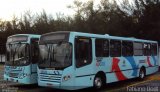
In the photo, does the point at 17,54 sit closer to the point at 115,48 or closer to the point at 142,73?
the point at 115,48

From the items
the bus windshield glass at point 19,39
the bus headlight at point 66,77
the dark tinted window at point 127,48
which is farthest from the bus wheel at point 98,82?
the bus windshield glass at point 19,39

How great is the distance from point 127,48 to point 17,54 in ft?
21.9

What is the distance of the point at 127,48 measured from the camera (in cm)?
1934

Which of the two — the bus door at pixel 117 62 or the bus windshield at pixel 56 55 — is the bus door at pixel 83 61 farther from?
the bus door at pixel 117 62

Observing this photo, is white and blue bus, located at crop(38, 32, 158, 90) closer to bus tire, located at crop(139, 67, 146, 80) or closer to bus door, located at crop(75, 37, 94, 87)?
bus door, located at crop(75, 37, 94, 87)

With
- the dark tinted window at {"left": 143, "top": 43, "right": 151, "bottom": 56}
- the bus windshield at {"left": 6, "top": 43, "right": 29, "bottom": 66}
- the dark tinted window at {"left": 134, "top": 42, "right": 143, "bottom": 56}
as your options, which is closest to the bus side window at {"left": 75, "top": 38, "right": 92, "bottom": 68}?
the bus windshield at {"left": 6, "top": 43, "right": 29, "bottom": 66}

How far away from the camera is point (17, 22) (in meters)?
57.5

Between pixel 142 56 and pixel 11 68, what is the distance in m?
8.99

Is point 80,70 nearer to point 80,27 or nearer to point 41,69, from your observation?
point 41,69

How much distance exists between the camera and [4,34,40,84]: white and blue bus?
1662cm

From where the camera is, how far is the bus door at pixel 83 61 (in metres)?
14.5

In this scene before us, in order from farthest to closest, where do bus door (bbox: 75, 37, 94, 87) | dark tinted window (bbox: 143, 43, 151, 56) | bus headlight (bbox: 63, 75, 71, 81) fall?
1. dark tinted window (bbox: 143, 43, 151, 56)
2. bus door (bbox: 75, 37, 94, 87)
3. bus headlight (bbox: 63, 75, 71, 81)

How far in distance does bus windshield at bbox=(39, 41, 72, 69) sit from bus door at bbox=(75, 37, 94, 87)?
1.46 feet

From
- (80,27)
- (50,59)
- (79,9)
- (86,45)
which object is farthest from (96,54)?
(79,9)
